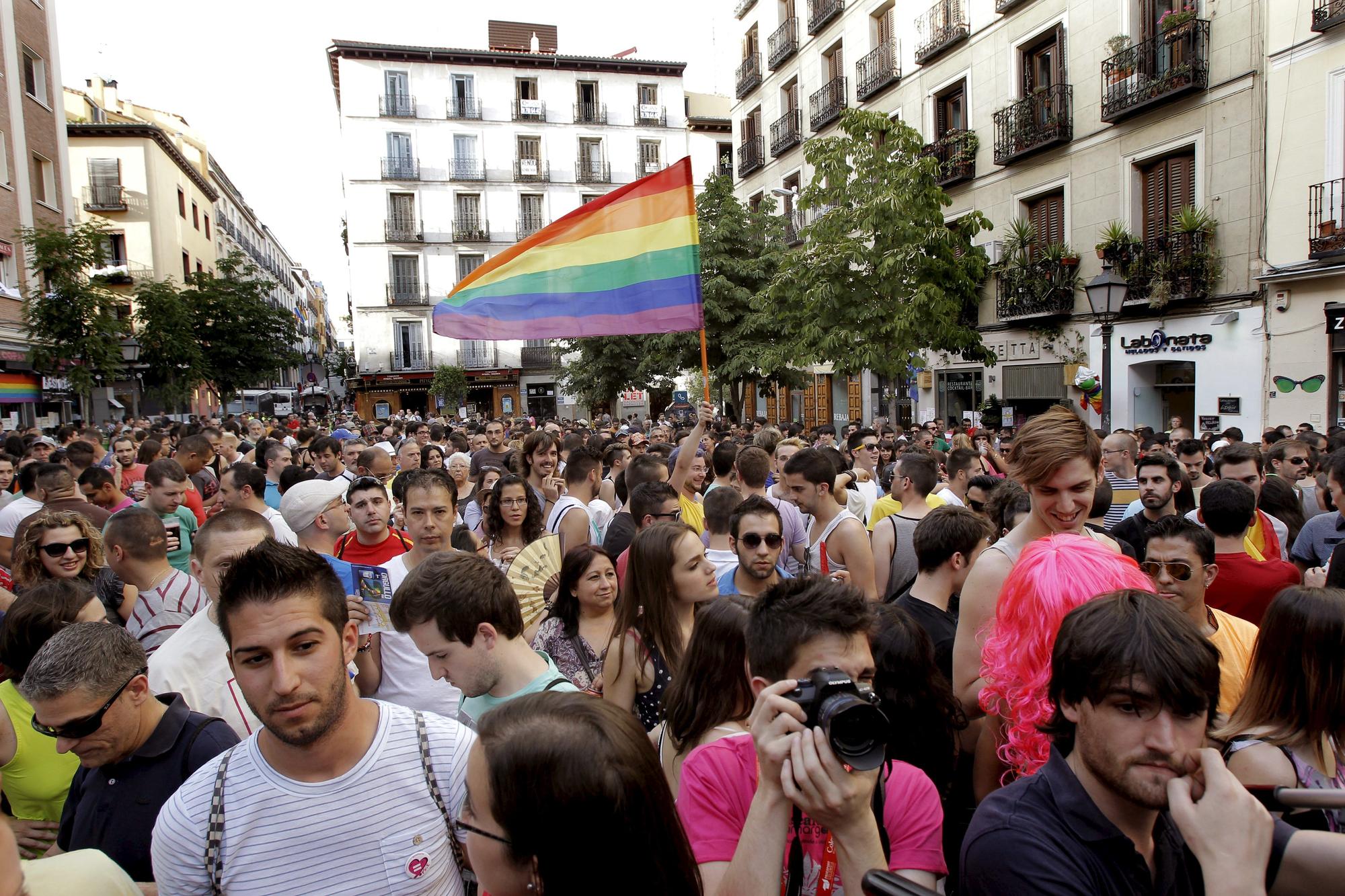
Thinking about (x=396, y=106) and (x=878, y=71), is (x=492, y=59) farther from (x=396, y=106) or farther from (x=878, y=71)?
(x=878, y=71)

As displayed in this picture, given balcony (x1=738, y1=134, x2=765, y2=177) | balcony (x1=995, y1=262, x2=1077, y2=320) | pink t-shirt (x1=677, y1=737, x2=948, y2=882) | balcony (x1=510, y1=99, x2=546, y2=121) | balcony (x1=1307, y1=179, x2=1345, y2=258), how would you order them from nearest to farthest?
pink t-shirt (x1=677, y1=737, x2=948, y2=882)
balcony (x1=1307, y1=179, x2=1345, y2=258)
balcony (x1=995, y1=262, x2=1077, y2=320)
balcony (x1=738, y1=134, x2=765, y2=177)
balcony (x1=510, y1=99, x2=546, y2=121)

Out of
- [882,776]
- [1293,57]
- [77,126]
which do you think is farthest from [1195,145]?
[77,126]

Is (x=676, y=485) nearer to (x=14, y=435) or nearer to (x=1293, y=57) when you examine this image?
(x=14, y=435)

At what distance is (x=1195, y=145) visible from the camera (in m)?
14.9

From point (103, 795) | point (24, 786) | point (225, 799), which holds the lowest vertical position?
point (24, 786)

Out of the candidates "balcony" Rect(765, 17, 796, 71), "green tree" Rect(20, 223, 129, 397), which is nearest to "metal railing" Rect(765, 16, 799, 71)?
"balcony" Rect(765, 17, 796, 71)

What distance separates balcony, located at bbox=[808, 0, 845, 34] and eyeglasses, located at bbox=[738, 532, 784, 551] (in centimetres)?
2442

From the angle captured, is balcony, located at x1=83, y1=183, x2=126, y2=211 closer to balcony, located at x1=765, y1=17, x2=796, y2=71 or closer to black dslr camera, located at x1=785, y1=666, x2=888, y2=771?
balcony, located at x1=765, y1=17, x2=796, y2=71

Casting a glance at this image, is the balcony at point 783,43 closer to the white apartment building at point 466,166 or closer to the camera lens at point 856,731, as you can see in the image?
the white apartment building at point 466,166

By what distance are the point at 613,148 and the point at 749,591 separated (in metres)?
43.5

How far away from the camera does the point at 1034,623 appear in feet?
7.27

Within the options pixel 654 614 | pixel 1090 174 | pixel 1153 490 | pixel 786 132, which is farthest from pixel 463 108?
pixel 654 614

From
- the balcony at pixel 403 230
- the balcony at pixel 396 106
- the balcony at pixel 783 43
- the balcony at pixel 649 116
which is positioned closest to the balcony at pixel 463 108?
the balcony at pixel 396 106

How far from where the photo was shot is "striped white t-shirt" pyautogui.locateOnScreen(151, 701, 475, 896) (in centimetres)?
191
